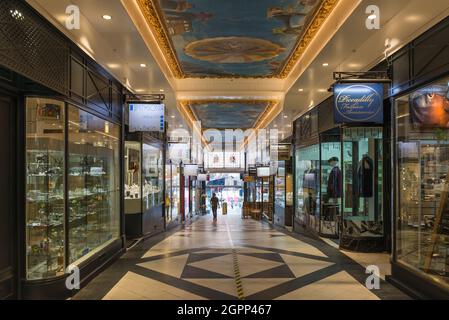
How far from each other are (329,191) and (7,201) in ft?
25.1

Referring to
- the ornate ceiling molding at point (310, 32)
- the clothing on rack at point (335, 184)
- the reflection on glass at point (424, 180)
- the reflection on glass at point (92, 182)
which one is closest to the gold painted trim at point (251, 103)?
the ornate ceiling molding at point (310, 32)

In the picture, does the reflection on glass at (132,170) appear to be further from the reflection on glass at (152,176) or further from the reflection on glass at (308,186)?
the reflection on glass at (308,186)

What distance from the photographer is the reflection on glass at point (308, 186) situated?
38.6 ft

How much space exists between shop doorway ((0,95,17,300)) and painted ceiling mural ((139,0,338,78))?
3023mm

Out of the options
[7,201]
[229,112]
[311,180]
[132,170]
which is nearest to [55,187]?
[7,201]

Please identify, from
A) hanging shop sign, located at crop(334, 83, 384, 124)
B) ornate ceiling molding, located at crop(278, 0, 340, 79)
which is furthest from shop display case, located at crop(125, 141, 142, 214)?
hanging shop sign, located at crop(334, 83, 384, 124)

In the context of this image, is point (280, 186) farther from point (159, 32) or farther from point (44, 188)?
point (44, 188)

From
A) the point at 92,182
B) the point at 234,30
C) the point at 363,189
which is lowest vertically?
the point at 363,189

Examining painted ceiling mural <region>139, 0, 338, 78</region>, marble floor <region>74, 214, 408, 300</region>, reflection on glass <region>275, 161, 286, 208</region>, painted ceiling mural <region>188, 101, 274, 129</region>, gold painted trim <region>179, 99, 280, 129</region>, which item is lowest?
marble floor <region>74, 214, 408, 300</region>

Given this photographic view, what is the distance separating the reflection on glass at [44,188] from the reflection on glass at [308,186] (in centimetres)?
752

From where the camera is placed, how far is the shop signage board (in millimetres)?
8508

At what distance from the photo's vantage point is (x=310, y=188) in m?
12.6

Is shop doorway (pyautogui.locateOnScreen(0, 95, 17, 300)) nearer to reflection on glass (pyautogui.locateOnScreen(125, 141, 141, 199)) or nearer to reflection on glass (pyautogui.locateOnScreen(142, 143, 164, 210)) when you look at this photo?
reflection on glass (pyautogui.locateOnScreen(125, 141, 141, 199))

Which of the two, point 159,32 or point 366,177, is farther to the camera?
point 366,177
